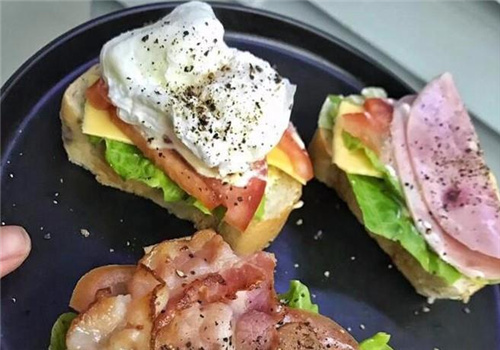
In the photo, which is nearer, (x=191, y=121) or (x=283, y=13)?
(x=191, y=121)

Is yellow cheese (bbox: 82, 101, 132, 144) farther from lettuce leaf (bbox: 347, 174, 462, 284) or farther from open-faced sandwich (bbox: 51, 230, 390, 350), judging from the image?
lettuce leaf (bbox: 347, 174, 462, 284)

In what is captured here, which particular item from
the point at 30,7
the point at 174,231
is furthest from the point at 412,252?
the point at 30,7

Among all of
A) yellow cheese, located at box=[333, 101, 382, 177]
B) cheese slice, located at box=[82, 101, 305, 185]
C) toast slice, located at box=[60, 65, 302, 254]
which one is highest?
yellow cheese, located at box=[333, 101, 382, 177]

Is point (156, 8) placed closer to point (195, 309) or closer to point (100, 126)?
point (100, 126)

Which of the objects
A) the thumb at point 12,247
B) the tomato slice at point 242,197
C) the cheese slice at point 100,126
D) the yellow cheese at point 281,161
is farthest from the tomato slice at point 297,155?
the thumb at point 12,247

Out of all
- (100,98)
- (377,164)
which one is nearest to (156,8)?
(100,98)

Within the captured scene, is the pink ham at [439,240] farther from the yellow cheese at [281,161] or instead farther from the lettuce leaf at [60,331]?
the lettuce leaf at [60,331]

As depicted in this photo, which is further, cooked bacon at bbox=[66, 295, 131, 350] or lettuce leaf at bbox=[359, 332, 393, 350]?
lettuce leaf at bbox=[359, 332, 393, 350]

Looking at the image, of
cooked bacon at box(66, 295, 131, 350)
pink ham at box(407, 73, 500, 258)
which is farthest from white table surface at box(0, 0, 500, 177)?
cooked bacon at box(66, 295, 131, 350)
